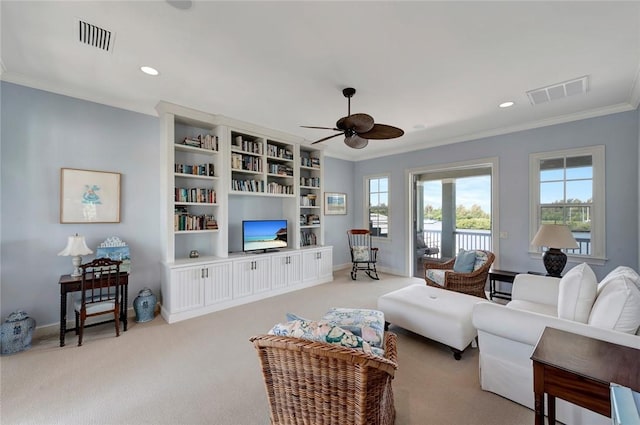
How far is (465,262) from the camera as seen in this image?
3863 millimetres

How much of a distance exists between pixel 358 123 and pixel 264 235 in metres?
2.67

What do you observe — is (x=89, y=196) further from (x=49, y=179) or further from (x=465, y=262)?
(x=465, y=262)

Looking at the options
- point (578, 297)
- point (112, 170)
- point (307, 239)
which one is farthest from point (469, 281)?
point (112, 170)

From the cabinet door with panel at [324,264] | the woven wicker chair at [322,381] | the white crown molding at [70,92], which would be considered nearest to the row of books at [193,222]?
the white crown molding at [70,92]

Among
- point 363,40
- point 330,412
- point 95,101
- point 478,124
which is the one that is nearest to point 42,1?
point 95,101

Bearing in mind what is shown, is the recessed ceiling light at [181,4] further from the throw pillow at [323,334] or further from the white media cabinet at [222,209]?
the throw pillow at [323,334]

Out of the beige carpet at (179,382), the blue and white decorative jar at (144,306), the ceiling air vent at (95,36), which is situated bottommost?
the beige carpet at (179,382)

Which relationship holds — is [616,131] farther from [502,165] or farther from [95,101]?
[95,101]

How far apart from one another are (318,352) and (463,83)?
121 inches

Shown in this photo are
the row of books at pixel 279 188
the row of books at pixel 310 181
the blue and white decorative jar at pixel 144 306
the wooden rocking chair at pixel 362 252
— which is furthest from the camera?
the wooden rocking chair at pixel 362 252

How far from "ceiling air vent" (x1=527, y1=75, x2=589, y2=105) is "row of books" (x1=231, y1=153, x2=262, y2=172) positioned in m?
3.79

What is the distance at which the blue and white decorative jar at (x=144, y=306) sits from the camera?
3291mm

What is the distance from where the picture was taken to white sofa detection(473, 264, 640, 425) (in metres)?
1.54

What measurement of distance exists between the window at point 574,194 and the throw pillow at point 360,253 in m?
2.80
